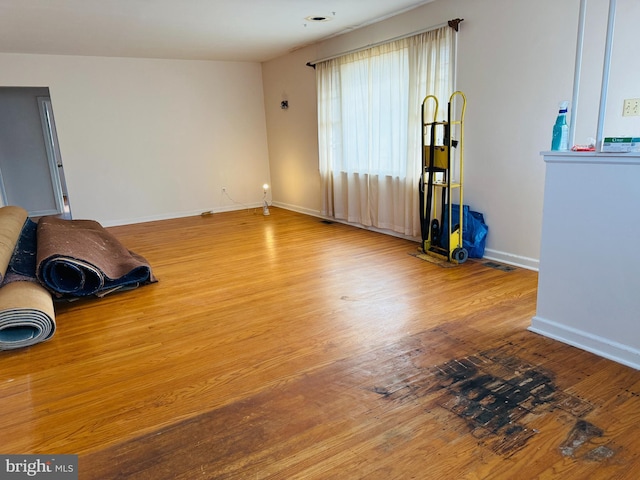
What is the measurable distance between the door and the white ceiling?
2.30 meters

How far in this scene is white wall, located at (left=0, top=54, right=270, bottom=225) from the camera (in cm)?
638

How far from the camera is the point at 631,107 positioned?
305 centimetres

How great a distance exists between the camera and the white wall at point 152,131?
6383mm

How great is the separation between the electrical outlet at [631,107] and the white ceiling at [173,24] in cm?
226

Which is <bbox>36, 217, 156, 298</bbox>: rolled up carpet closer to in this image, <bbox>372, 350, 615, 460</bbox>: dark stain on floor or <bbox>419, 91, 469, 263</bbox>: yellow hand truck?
<bbox>372, 350, 615, 460</bbox>: dark stain on floor

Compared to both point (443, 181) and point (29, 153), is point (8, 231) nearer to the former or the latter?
point (443, 181)

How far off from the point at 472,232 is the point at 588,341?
191 cm

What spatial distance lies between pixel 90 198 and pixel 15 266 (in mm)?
3640

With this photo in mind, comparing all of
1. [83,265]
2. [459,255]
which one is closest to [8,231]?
[83,265]

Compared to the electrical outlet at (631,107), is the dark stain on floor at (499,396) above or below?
below

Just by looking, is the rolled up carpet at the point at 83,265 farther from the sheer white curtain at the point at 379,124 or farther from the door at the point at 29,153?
the door at the point at 29,153

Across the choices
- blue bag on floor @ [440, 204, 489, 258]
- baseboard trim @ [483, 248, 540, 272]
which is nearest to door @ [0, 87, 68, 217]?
blue bag on floor @ [440, 204, 489, 258]

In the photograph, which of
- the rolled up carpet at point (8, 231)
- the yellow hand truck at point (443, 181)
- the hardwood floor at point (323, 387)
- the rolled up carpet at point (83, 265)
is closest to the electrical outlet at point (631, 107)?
the yellow hand truck at point (443, 181)

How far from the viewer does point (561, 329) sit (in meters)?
2.61
